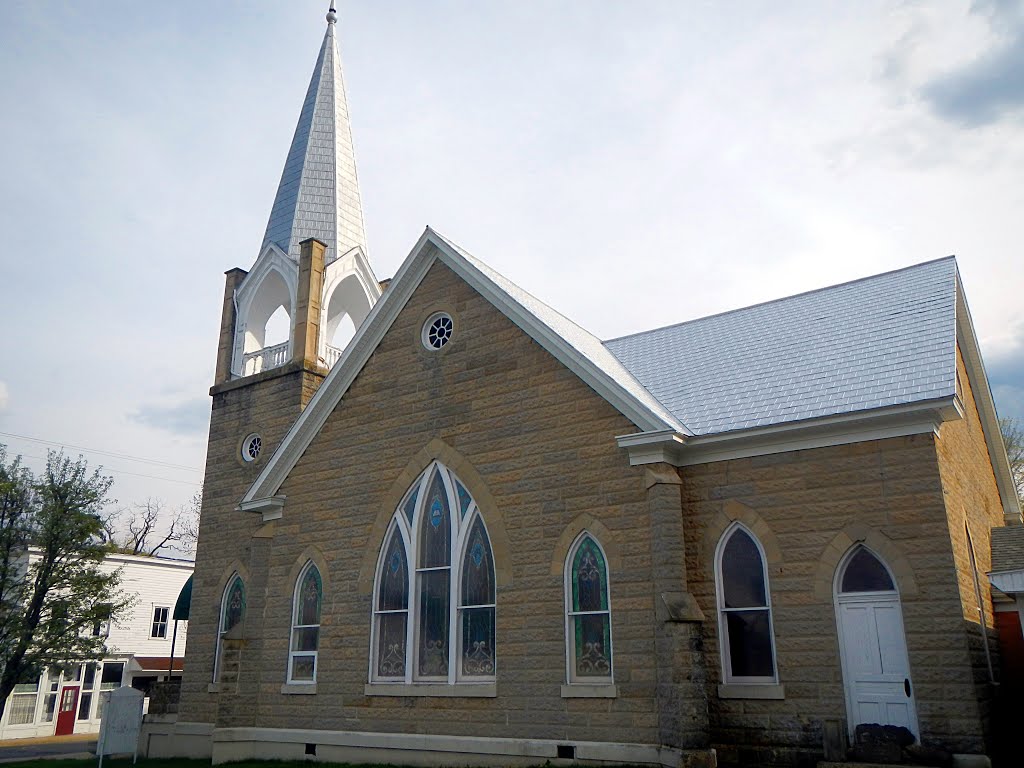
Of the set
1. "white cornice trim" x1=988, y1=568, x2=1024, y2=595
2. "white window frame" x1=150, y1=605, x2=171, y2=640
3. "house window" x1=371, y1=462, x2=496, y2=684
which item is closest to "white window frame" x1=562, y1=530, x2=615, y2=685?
"house window" x1=371, y1=462, x2=496, y2=684

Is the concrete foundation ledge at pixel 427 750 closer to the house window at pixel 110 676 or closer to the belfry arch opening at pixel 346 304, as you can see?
the belfry arch opening at pixel 346 304

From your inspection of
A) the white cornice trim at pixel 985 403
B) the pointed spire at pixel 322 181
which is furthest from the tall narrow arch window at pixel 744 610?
the pointed spire at pixel 322 181

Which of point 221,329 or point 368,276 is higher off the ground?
point 368,276

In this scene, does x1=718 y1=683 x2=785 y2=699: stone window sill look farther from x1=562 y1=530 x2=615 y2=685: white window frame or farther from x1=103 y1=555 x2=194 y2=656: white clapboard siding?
x1=103 y1=555 x2=194 y2=656: white clapboard siding

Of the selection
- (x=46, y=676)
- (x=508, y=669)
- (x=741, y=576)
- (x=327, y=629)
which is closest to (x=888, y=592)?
A: (x=741, y=576)

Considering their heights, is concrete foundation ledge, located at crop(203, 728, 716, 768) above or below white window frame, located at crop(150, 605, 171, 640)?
below

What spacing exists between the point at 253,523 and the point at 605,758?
1150 centimetres

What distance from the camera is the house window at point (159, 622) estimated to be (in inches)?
1580

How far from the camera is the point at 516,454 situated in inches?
581

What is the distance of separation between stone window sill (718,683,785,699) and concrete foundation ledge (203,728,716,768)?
1.06 meters

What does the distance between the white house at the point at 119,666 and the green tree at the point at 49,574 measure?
8.34 metres

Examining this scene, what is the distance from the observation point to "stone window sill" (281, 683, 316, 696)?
16047 mm

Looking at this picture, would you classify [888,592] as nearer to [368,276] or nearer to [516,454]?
[516,454]

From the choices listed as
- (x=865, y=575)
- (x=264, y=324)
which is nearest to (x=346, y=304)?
(x=264, y=324)
